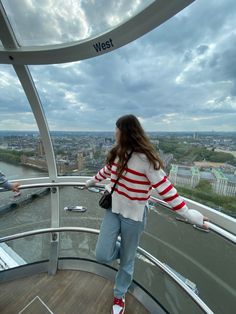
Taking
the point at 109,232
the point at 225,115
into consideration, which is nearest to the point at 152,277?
the point at 109,232

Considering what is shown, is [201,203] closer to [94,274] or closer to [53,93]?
[94,274]

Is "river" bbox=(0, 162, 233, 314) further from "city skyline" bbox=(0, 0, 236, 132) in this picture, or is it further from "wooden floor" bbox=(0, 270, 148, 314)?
"city skyline" bbox=(0, 0, 236, 132)

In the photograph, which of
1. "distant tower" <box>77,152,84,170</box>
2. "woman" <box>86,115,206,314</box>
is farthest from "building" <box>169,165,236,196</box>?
"distant tower" <box>77,152,84,170</box>

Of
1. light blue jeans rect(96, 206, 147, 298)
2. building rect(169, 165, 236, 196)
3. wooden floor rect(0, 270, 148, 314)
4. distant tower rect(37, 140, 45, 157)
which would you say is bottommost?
wooden floor rect(0, 270, 148, 314)

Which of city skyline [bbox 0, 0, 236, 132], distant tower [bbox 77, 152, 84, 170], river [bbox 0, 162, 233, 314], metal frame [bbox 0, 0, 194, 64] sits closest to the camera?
metal frame [bbox 0, 0, 194, 64]

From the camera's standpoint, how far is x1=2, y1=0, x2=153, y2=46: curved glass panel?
1455 mm

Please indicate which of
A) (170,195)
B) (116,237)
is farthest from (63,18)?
(116,237)

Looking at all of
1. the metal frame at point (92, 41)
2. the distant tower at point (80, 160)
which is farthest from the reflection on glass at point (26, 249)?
the metal frame at point (92, 41)

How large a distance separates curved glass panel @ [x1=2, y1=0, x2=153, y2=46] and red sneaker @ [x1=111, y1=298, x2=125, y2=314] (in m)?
2.32

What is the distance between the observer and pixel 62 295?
5.79ft

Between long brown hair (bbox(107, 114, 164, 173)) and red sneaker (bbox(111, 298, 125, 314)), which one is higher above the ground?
long brown hair (bbox(107, 114, 164, 173))

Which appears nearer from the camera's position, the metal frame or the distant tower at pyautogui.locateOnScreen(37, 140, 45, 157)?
the metal frame

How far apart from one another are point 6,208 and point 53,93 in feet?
4.82

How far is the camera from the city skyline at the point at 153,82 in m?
1.44
